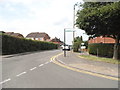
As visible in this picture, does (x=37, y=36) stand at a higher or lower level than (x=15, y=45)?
higher

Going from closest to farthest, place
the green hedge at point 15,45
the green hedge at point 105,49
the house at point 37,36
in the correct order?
the green hedge at point 105,49 → the green hedge at point 15,45 → the house at point 37,36

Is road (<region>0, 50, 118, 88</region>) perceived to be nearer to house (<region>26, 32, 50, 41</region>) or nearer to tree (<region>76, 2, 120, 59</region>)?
tree (<region>76, 2, 120, 59</region>)

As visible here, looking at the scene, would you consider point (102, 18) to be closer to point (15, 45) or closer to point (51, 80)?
point (51, 80)

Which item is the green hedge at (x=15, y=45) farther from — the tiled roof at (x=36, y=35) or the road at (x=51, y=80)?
the tiled roof at (x=36, y=35)

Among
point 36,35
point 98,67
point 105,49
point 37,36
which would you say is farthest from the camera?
A: point 36,35

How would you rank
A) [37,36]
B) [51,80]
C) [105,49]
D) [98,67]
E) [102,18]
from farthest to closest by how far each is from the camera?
[37,36] → [105,49] → [102,18] → [98,67] → [51,80]

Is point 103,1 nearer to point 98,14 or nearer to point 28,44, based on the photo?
point 98,14

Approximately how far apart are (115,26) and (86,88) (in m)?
11.1

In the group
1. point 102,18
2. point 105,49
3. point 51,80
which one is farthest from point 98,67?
point 105,49

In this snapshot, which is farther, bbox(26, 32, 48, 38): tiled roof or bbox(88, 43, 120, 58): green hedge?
bbox(26, 32, 48, 38): tiled roof

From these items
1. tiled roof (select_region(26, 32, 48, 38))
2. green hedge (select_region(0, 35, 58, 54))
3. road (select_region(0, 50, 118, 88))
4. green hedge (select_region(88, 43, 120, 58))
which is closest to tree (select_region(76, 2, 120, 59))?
green hedge (select_region(88, 43, 120, 58))

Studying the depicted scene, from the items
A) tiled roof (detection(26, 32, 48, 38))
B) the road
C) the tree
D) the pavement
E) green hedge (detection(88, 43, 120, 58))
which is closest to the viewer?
the road

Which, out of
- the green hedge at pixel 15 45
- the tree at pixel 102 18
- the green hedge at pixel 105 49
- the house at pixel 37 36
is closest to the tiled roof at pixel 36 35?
the house at pixel 37 36

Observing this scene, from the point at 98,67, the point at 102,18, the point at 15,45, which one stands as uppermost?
the point at 102,18
